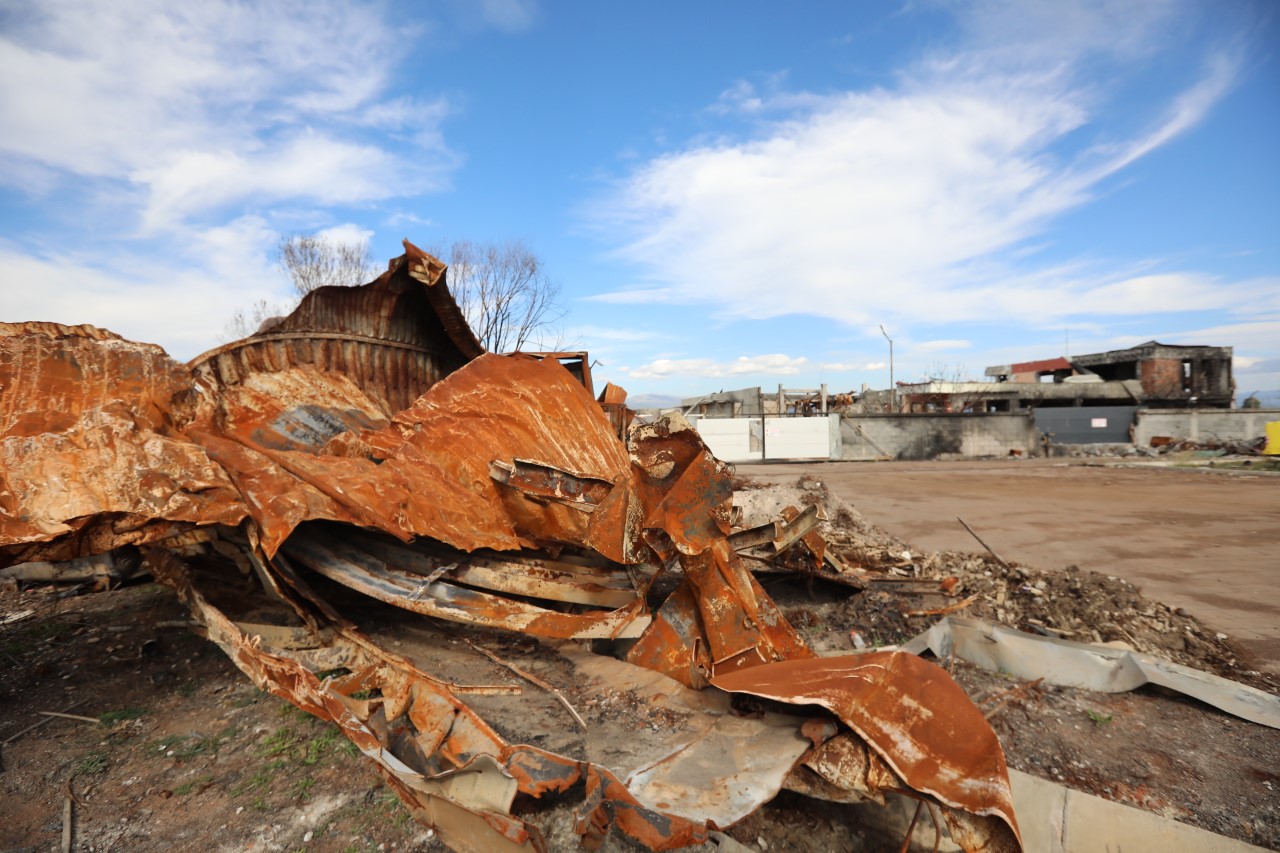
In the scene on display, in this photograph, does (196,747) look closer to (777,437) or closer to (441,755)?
(441,755)

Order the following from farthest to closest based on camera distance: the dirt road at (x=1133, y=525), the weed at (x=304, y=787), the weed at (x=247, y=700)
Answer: the dirt road at (x=1133, y=525), the weed at (x=247, y=700), the weed at (x=304, y=787)

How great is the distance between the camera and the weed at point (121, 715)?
135 inches

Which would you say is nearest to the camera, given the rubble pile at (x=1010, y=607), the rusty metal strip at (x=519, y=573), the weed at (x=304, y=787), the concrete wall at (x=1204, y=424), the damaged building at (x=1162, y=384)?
the weed at (x=304, y=787)

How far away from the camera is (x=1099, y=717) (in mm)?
3652

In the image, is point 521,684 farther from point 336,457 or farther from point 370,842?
point 336,457

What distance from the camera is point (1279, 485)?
13.9 metres

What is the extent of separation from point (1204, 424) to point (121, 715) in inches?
1234

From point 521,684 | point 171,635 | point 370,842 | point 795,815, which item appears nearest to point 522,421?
point 521,684

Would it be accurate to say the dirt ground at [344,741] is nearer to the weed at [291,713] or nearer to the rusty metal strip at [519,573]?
the weed at [291,713]

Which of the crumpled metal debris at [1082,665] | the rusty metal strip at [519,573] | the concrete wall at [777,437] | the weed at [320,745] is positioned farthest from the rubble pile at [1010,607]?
the concrete wall at [777,437]

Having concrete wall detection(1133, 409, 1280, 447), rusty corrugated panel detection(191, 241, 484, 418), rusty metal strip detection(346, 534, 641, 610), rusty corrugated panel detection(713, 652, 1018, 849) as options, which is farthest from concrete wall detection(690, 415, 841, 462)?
rusty corrugated panel detection(713, 652, 1018, 849)

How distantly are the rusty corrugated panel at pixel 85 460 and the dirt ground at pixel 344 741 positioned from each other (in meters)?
1.15

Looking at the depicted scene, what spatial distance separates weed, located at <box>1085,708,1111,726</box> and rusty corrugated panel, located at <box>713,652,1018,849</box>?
7.72 ft

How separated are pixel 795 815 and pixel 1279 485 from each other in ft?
57.4
